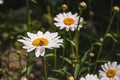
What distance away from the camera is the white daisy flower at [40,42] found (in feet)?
9.73

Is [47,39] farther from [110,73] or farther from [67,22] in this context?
[110,73]

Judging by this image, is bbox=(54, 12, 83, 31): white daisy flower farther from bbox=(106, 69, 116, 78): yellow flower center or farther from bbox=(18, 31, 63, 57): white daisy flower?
bbox=(106, 69, 116, 78): yellow flower center

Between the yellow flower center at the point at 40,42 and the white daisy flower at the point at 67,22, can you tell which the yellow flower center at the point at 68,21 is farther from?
the yellow flower center at the point at 40,42

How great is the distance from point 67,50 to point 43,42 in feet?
2.90

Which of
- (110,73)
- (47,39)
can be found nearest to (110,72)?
(110,73)

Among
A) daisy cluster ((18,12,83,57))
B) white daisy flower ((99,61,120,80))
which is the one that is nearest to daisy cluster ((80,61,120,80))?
white daisy flower ((99,61,120,80))

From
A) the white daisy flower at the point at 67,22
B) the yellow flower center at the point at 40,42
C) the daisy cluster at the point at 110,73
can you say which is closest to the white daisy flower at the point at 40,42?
the yellow flower center at the point at 40,42

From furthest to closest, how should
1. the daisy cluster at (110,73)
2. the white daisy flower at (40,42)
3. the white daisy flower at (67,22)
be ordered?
the white daisy flower at (67,22), the daisy cluster at (110,73), the white daisy flower at (40,42)

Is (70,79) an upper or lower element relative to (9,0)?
lower

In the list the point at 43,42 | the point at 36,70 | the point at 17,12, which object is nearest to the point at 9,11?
the point at 17,12

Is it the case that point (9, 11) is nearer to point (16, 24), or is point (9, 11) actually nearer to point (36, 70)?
point (16, 24)

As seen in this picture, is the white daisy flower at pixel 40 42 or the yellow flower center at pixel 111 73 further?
the yellow flower center at pixel 111 73

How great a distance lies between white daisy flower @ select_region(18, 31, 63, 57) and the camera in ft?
9.73

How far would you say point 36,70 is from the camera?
477 centimetres
